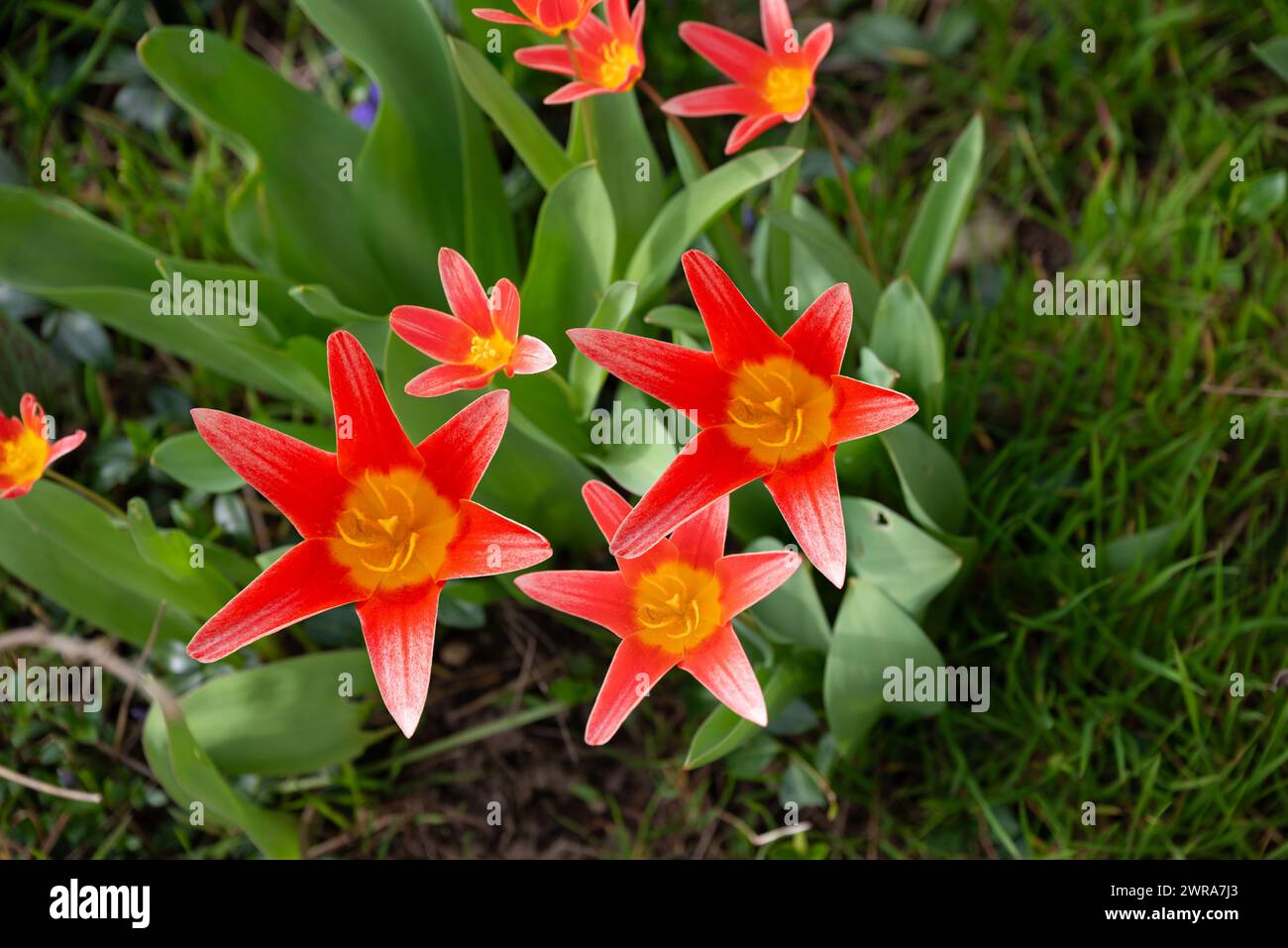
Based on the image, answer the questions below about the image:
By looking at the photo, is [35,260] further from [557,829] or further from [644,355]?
[557,829]

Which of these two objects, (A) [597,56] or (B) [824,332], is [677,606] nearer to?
(B) [824,332]

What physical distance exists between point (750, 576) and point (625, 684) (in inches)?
7.3

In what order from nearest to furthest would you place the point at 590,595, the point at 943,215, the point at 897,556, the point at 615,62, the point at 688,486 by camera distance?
the point at 688,486, the point at 590,595, the point at 615,62, the point at 897,556, the point at 943,215

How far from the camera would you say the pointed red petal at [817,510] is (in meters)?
1.14

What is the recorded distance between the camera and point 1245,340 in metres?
2.10

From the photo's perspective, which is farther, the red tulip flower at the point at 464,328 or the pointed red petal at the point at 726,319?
the red tulip flower at the point at 464,328

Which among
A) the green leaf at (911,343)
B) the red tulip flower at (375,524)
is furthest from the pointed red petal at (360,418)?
the green leaf at (911,343)

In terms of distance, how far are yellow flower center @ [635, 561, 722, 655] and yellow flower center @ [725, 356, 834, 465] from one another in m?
0.18

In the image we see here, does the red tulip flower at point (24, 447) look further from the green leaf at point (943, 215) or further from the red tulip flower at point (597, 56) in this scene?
the green leaf at point (943, 215)

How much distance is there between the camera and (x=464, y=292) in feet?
4.28

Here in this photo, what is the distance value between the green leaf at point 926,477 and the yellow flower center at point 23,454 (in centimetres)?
112

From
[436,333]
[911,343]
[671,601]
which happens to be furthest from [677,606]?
[911,343]

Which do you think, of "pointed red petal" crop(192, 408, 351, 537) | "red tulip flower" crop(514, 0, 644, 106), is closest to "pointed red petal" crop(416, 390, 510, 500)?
"pointed red petal" crop(192, 408, 351, 537)

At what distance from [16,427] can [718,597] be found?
0.96 metres
